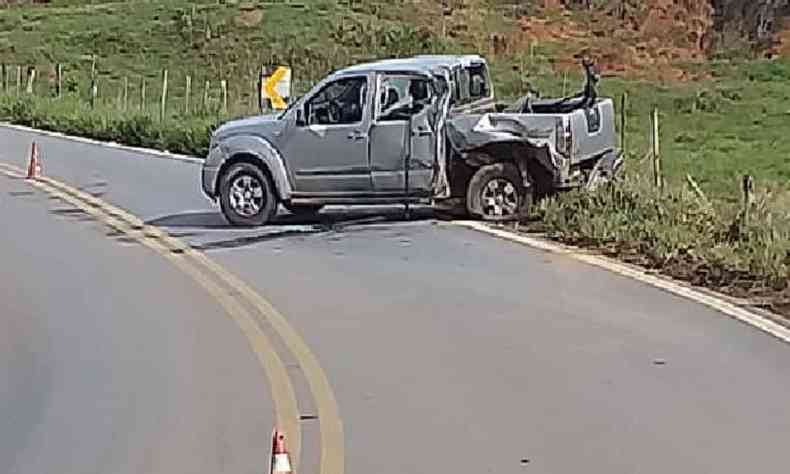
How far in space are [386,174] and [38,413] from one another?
28.8ft

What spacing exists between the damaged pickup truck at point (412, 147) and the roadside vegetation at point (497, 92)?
1.70ft

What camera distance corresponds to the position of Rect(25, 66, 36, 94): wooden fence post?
45050 mm

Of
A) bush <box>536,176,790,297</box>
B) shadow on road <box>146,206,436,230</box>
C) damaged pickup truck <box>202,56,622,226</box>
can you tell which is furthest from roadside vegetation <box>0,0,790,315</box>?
shadow on road <box>146,206,436,230</box>

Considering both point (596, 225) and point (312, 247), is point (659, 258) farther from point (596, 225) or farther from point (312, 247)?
point (312, 247)

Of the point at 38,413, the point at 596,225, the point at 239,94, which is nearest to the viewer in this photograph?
the point at 38,413

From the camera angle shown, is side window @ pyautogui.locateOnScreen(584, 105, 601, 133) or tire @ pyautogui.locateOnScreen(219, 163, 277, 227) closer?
side window @ pyautogui.locateOnScreen(584, 105, 601, 133)

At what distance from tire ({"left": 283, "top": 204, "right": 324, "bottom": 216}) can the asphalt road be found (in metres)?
1.73

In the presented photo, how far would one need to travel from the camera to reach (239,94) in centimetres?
4534

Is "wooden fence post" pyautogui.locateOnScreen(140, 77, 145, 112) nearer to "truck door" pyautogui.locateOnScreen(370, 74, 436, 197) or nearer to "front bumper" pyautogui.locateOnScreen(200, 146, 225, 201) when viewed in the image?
"front bumper" pyautogui.locateOnScreen(200, 146, 225, 201)

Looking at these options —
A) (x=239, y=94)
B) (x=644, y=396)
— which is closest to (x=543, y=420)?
(x=644, y=396)

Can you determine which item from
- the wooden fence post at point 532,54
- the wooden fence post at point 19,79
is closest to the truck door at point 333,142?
the wooden fence post at point 19,79

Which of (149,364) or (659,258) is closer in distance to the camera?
(149,364)

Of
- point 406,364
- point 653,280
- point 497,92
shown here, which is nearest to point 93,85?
point 497,92

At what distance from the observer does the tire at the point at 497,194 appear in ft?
59.1
